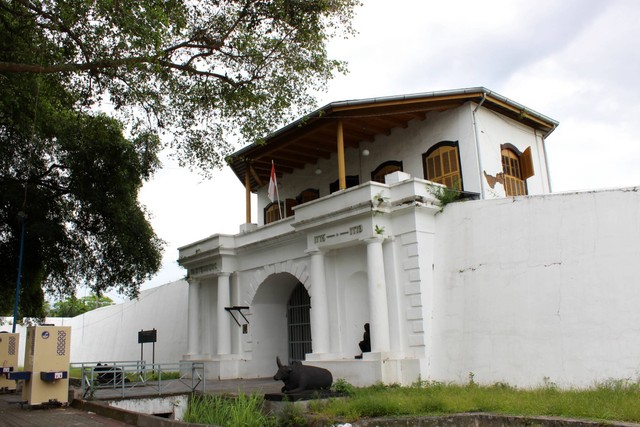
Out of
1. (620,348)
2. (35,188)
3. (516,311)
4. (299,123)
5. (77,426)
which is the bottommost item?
(77,426)

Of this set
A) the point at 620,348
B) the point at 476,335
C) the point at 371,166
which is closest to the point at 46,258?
the point at 371,166

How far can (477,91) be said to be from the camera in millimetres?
16109

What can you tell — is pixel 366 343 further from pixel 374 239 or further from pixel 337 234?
pixel 337 234

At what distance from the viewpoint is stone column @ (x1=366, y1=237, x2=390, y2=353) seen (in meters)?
14.1

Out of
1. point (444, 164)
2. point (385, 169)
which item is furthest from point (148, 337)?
point (444, 164)

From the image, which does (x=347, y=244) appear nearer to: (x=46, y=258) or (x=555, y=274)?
(x=555, y=274)

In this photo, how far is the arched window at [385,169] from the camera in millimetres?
18422

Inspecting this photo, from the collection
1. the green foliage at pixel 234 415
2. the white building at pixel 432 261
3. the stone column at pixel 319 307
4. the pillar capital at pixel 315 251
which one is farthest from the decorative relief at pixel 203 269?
the green foliage at pixel 234 415

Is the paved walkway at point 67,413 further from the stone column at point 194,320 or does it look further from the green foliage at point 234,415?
the stone column at point 194,320

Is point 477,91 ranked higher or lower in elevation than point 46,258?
higher

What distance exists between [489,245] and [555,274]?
171cm

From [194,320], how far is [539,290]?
43.6ft

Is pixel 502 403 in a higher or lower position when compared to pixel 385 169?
lower

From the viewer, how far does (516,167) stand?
18.0 meters
